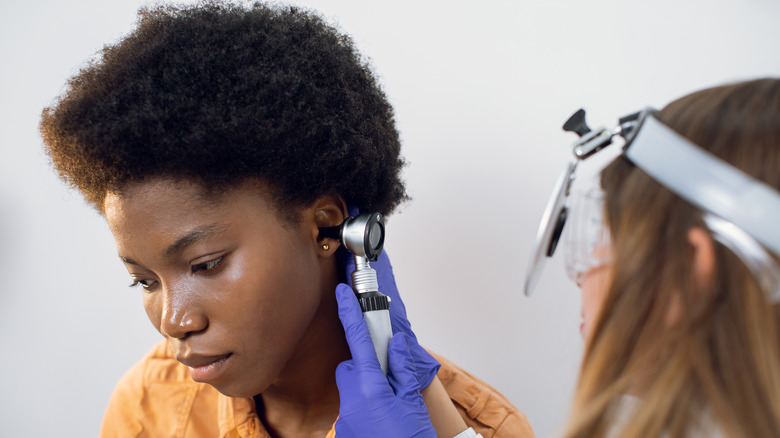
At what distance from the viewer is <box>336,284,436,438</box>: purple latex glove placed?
1101 millimetres

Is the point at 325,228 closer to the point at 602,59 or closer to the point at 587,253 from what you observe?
the point at 587,253

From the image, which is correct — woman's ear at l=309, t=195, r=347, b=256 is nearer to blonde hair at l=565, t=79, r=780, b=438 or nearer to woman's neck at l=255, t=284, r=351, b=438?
woman's neck at l=255, t=284, r=351, b=438

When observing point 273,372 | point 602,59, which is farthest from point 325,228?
point 602,59

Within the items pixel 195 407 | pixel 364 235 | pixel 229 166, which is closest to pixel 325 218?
pixel 364 235

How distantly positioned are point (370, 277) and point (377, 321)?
3.4 inches

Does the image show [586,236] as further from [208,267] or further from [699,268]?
[208,267]

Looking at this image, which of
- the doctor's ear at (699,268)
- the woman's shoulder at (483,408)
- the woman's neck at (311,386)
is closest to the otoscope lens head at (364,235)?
the woman's neck at (311,386)

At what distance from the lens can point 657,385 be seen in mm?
721

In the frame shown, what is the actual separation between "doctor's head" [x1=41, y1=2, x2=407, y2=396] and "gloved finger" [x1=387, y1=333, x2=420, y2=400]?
18 cm

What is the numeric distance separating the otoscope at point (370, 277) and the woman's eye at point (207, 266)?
215mm

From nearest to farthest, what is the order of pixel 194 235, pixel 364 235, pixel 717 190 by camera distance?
pixel 717 190
pixel 194 235
pixel 364 235

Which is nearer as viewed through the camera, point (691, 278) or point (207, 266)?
point (691, 278)

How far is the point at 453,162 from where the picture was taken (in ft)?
5.17

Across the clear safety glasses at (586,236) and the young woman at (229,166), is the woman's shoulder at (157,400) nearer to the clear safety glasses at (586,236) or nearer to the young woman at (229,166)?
the young woman at (229,166)
